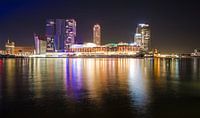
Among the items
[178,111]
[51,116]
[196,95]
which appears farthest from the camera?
[196,95]

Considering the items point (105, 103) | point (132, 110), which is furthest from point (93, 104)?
point (132, 110)

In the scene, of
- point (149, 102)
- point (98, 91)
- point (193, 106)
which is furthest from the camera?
point (98, 91)

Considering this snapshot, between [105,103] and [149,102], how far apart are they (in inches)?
90.8

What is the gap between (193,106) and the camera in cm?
1596

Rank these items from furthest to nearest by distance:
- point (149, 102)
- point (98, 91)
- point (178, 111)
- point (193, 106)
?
point (98, 91) < point (149, 102) < point (193, 106) < point (178, 111)

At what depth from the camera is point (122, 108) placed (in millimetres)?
15609

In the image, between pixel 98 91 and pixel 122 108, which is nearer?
pixel 122 108

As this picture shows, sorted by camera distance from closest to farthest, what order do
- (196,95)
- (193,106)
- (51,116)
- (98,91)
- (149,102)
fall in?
(51,116) < (193,106) < (149,102) < (196,95) < (98,91)

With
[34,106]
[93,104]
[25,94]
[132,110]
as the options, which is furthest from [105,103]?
[25,94]

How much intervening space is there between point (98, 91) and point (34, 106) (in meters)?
6.32

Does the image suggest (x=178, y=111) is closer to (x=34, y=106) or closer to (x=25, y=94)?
(x=34, y=106)

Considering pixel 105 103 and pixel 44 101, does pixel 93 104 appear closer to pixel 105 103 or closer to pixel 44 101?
pixel 105 103

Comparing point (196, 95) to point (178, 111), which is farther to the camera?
point (196, 95)

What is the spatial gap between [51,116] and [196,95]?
30.6 feet
